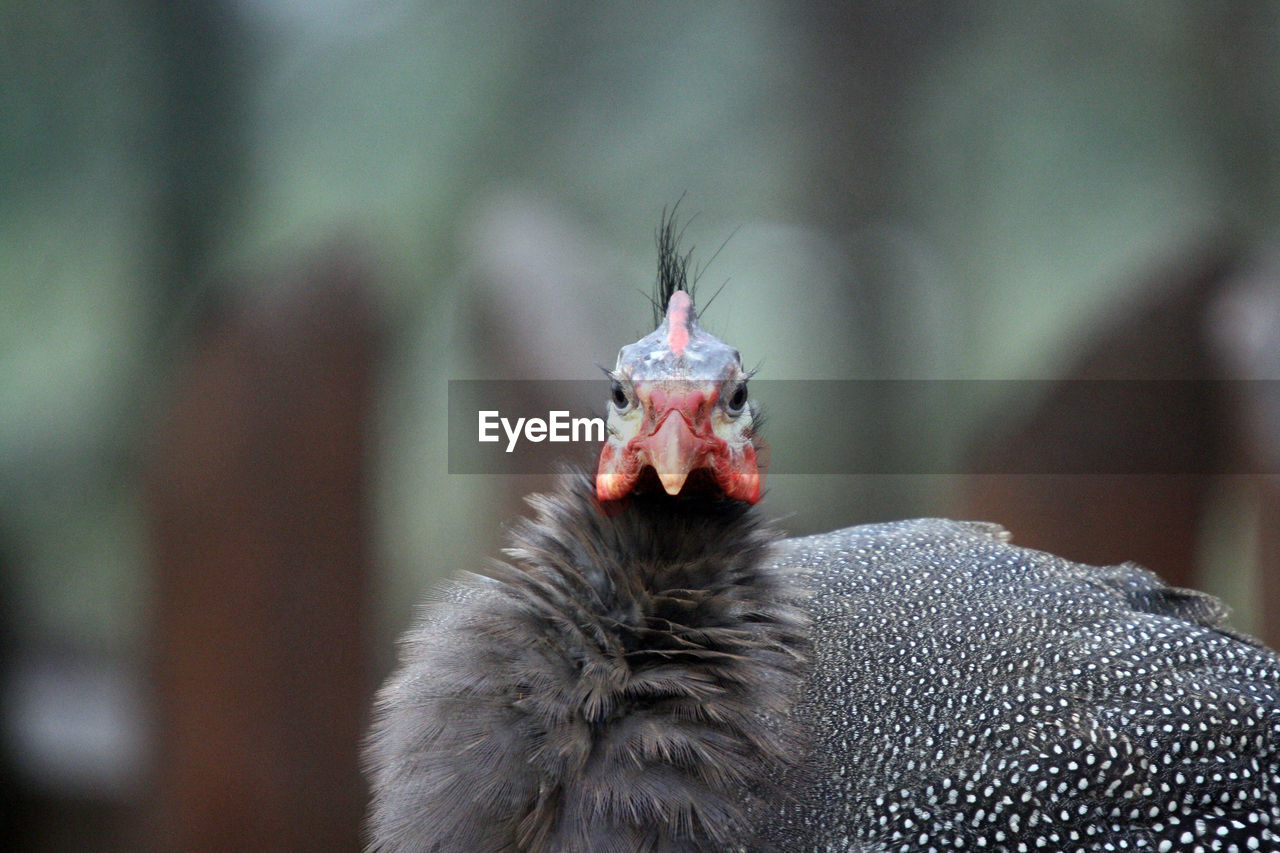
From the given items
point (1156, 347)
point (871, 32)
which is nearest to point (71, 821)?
point (871, 32)

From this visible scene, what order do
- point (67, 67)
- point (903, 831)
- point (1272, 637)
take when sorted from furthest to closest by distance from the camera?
point (1272, 637), point (67, 67), point (903, 831)

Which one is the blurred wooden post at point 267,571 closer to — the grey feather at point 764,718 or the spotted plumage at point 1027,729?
the grey feather at point 764,718

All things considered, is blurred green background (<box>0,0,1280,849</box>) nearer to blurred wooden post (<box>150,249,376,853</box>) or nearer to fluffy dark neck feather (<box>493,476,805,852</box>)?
blurred wooden post (<box>150,249,376,853</box>)

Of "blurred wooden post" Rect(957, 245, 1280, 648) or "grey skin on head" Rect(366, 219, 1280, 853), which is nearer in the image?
"grey skin on head" Rect(366, 219, 1280, 853)

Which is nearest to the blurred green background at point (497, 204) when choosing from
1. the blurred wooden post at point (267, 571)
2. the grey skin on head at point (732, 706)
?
the blurred wooden post at point (267, 571)

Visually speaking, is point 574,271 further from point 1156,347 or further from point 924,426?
point 1156,347

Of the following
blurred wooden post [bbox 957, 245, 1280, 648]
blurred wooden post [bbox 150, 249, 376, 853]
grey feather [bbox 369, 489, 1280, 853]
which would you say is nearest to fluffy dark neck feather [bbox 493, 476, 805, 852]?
grey feather [bbox 369, 489, 1280, 853]

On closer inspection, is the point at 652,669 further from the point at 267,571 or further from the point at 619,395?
the point at 267,571

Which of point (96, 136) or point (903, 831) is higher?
point (96, 136)

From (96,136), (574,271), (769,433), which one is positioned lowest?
(769,433)
